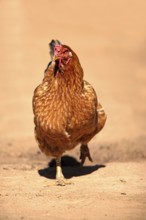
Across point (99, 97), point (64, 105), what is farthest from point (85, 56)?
point (64, 105)

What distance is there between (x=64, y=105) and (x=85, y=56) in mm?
7624

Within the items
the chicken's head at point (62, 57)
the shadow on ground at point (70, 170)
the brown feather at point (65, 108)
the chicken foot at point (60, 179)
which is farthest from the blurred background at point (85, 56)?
the chicken's head at point (62, 57)

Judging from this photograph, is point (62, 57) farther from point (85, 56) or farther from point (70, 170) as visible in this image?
point (85, 56)

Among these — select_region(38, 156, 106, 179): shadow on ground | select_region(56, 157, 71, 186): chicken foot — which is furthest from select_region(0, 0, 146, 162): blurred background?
select_region(56, 157, 71, 186): chicken foot

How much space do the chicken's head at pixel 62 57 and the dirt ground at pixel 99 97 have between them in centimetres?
151

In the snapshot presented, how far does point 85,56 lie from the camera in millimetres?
14961

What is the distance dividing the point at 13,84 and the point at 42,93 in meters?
5.91

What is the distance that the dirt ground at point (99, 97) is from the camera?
6.25 metres

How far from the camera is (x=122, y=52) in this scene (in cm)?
1531

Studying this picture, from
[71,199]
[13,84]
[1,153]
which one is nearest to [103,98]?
[13,84]

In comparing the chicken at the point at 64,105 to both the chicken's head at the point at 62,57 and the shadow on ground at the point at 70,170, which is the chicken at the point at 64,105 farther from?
the shadow on ground at the point at 70,170

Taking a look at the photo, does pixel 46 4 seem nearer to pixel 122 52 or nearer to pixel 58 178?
pixel 122 52

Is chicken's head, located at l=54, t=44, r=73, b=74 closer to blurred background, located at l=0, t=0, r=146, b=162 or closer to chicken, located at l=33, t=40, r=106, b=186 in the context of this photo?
chicken, located at l=33, t=40, r=106, b=186

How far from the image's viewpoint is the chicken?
7.39m
